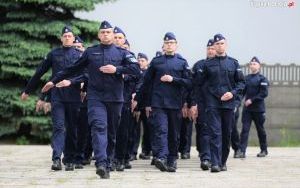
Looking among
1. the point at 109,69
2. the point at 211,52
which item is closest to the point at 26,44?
the point at 211,52

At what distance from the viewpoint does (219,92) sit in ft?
44.3

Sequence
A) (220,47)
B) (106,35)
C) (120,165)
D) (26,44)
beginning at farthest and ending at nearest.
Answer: (26,44), (120,165), (220,47), (106,35)

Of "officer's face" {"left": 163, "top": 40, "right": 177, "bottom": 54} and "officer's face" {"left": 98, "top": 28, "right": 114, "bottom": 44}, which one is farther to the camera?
"officer's face" {"left": 163, "top": 40, "right": 177, "bottom": 54}

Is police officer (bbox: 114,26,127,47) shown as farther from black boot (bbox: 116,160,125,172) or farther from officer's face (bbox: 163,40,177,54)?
black boot (bbox: 116,160,125,172)

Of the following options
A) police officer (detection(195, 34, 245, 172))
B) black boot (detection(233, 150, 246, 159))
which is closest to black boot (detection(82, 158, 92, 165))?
police officer (detection(195, 34, 245, 172))

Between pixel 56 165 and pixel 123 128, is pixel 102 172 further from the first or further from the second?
pixel 123 128

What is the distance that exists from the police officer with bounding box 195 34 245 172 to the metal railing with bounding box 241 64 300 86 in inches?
437

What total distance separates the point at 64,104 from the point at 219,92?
7.51 ft

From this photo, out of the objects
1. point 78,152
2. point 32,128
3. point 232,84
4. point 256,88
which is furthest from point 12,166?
point 32,128

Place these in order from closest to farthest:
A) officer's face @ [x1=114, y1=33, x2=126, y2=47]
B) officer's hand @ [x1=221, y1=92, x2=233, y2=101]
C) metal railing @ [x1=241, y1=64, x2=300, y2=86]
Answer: officer's hand @ [x1=221, y1=92, x2=233, y2=101]
officer's face @ [x1=114, y1=33, x2=126, y2=47]
metal railing @ [x1=241, y1=64, x2=300, y2=86]

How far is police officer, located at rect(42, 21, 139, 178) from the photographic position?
479 inches

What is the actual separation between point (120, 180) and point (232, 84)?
2623 mm

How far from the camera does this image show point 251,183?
460 inches

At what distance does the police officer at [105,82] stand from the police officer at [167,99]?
107 centimetres
